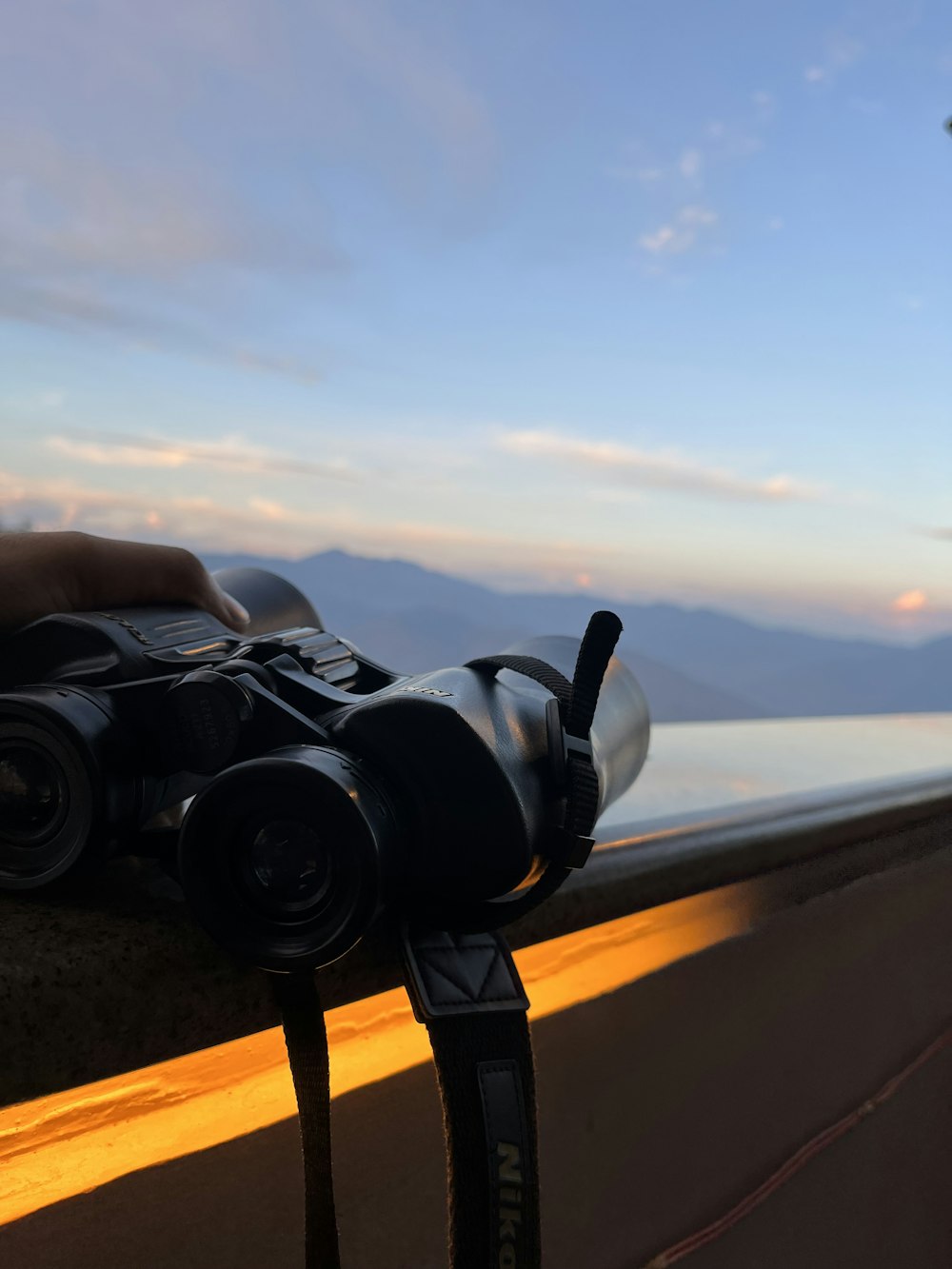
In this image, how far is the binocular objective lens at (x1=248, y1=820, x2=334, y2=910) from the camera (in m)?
0.40

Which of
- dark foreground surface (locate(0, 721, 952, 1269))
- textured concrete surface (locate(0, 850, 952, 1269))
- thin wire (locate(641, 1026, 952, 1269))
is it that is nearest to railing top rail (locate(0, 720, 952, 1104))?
dark foreground surface (locate(0, 721, 952, 1269))

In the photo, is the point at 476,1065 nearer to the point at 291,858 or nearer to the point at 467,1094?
the point at 467,1094

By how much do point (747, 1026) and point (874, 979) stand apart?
23 cm

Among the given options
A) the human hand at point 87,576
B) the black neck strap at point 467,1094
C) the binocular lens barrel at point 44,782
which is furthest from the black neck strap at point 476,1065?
the human hand at point 87,576

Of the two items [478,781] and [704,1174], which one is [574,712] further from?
[704,1174]

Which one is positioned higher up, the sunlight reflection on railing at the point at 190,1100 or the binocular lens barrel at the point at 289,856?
the binocular lens barrel at the point at 289,856

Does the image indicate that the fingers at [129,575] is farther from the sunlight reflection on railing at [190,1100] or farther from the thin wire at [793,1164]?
the thin wire at [793,1164]

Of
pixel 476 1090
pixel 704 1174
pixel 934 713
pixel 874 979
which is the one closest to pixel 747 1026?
pixel 704 1174

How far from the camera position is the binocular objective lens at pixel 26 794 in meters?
0.45

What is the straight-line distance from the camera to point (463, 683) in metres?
0.44

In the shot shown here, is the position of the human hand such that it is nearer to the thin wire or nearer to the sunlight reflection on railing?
the sunlight reflection on railing

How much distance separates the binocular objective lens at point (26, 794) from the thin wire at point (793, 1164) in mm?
607

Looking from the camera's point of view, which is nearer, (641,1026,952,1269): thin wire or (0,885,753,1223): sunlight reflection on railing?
(0,885,753,1223): sunlight reflection on railing

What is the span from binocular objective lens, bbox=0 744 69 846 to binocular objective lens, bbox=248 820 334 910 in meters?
0.11
